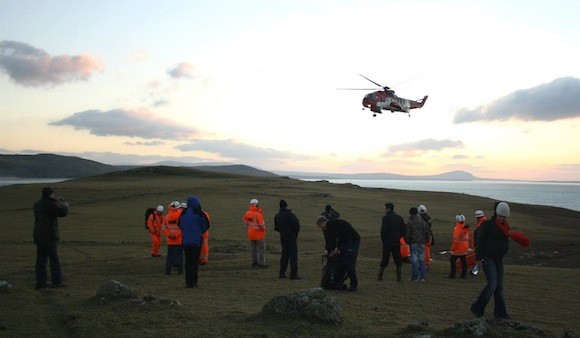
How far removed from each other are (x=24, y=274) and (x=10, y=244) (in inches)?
349

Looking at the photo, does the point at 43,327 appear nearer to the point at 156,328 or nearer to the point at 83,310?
the point at 83,310

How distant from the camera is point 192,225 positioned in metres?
12.9

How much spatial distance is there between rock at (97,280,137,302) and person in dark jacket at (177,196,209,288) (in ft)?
9.37

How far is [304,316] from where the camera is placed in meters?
8.70

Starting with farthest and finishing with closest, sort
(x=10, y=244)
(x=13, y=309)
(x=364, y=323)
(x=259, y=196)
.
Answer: (x=259, y=196)
(x=10, y=244)
(x=13, y=309)
(x=364, y=323)

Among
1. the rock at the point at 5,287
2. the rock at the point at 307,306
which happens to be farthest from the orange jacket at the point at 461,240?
the rock at the point at 5,287

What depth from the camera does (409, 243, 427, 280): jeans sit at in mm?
15094

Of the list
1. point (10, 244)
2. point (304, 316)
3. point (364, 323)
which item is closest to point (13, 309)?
point (304, 316)

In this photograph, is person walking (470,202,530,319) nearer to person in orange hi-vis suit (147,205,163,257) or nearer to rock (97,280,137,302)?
rock (97,280,137,302)

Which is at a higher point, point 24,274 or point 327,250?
point 327,250

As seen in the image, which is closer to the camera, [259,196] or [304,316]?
[304,316]

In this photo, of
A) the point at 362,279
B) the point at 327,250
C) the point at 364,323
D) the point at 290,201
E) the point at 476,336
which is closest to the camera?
the point at 476,336

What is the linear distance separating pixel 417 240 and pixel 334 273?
353 cm

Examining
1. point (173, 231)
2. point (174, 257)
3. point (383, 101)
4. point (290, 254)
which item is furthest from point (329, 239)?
point (383, 101)
